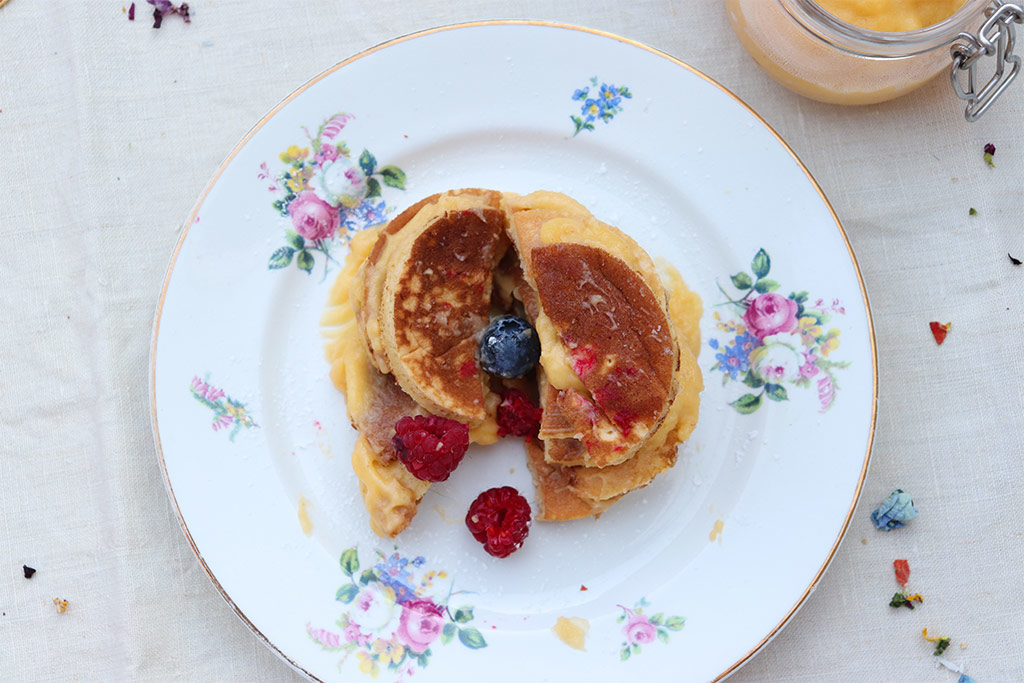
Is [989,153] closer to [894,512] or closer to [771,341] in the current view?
[771,341]

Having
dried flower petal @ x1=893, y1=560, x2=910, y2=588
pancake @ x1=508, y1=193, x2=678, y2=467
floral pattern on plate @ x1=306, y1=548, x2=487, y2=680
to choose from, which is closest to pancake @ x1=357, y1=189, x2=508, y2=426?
pancake @ x1=508, y1=193, x2=678, y2=467

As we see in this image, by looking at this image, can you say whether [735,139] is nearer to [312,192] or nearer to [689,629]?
[312,192]

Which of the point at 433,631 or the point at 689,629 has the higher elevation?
the point at 689,629

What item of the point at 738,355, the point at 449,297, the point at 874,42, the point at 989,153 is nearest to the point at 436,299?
the point at 449,297

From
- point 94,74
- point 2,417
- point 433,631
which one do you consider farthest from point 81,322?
point 433,631

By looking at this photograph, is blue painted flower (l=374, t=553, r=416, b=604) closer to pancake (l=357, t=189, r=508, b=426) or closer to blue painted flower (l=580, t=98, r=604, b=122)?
pancake (l=357, t=189, r=508, b=426)
